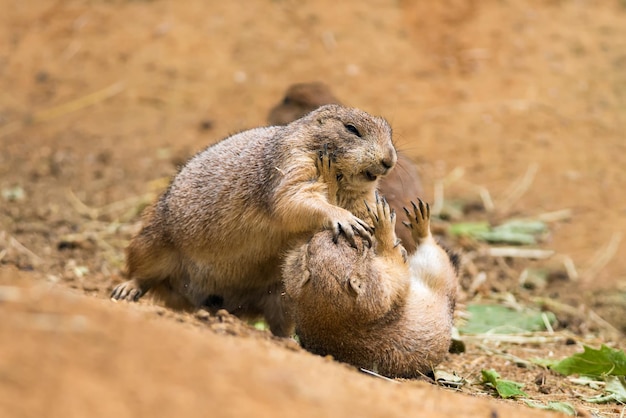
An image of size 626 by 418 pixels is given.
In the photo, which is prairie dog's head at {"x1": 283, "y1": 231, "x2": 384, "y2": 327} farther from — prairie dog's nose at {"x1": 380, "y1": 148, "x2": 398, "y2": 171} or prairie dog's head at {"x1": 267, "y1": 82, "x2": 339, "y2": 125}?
prairie dog's head at {"x1": 267, "y1": 82, "x2": 339, "y2": 125}

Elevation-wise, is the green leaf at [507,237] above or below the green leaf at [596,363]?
below

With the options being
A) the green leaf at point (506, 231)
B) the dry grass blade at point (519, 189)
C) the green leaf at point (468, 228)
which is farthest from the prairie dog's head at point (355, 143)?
the dry grass blade at point (519, 189)

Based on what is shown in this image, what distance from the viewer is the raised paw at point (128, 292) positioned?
6828 millimetres

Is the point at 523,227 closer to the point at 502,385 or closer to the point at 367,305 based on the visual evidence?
the point at 502,385

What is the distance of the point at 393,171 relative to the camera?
7191 millimetres

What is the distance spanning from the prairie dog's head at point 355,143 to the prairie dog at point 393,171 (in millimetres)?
763

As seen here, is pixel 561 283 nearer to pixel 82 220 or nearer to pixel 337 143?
pixel 337 143

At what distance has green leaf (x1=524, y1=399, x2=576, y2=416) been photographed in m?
5.33

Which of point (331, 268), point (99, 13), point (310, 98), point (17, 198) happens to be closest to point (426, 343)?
point (331, 268)

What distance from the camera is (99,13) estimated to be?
14.5 metres

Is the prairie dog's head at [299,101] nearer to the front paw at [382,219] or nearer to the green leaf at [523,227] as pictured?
the front paw at [382,219]

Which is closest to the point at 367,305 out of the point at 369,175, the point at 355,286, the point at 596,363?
the point at 355,286

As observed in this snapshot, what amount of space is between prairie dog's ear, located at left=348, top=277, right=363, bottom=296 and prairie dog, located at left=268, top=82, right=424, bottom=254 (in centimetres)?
113

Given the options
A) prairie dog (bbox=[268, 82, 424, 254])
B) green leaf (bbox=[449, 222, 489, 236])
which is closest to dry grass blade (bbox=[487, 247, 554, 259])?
green leaf (bbox=[449, 222, 489, 236])
